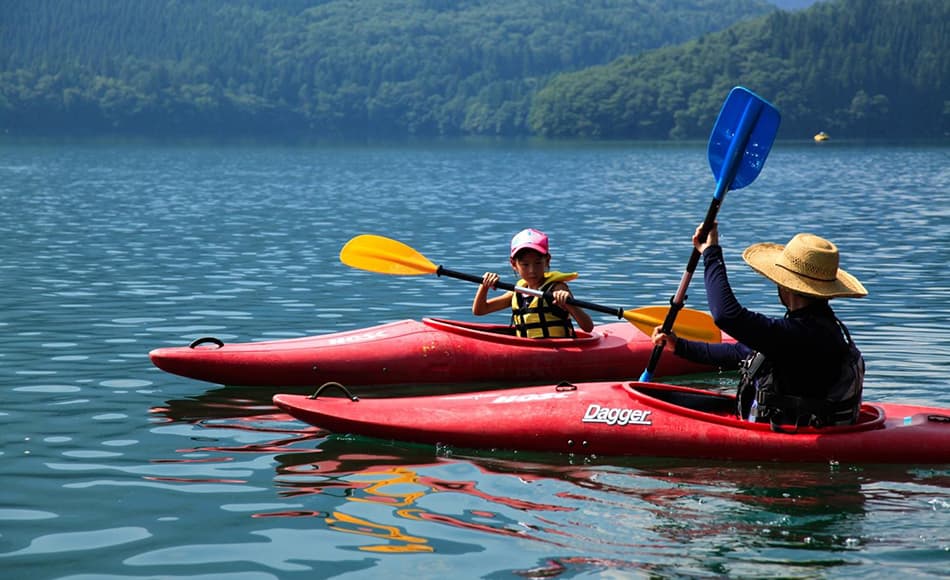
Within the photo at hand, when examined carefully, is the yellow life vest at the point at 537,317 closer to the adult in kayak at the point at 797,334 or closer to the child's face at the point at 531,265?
the child's face at the point at 531,265

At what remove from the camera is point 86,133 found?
180625 mm

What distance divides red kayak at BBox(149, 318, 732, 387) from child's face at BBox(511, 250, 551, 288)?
54 cm

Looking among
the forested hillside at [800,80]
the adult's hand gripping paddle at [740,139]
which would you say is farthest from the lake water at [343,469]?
the forested hillside at [800,80]

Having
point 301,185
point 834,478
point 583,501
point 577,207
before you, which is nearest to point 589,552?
point 583,501

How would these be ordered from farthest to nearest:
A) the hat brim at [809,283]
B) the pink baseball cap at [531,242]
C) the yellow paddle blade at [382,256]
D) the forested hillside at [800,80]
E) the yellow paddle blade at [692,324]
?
the forested hillside at [800,80] → the yellow paddle blade at [382,256] → the pink baseball cap at [531,242] → the yellow paddle blade at [692,324] → the hat brim at [809,283]

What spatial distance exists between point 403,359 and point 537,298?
1289 millimetres

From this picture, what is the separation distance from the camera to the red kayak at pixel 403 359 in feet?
34.2

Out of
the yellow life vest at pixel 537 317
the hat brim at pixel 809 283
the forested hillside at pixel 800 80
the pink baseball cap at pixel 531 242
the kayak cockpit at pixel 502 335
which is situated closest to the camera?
the hat brim at pixel 809 283

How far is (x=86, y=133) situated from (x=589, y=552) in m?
185

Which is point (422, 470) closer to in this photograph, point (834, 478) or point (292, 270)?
point (834, 478)

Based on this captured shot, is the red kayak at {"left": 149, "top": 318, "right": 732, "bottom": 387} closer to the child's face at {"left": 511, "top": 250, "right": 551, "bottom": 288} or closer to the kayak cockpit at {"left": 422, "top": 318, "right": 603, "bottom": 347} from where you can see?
the kayak cockpit at {"left": 422, "top": 318, "right": 603, "bottom": 347}

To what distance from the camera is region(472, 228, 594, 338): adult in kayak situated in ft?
33.7

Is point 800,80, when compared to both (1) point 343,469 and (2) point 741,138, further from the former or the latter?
(1) point 343,469

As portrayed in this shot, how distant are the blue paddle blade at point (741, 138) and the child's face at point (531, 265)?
6.07 ft
